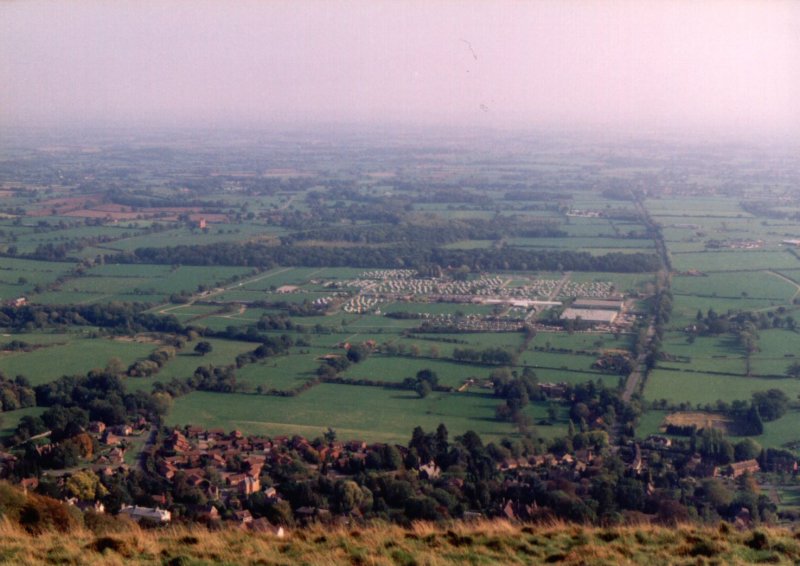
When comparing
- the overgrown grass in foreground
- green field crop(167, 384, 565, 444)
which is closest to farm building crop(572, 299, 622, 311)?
green field crop(167, 384, 565, 444)

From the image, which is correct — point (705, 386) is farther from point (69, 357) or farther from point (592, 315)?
point (69, 357)

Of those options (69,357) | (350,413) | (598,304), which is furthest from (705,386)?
(69,357)

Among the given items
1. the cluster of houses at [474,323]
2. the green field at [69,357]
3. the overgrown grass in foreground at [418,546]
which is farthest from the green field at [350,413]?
the overgrown grass in foreground at [418,546]

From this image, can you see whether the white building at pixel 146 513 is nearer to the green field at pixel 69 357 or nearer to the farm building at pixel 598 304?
the green field at pixel 69 357

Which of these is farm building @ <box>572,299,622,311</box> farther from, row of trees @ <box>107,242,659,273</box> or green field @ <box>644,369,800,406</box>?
green field @ <box>644,369,800,406</box>

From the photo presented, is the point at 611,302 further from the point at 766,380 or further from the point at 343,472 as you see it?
the point at 343,472

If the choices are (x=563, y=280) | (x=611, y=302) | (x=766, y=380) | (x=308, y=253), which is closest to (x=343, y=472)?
(x=766, y=380)
